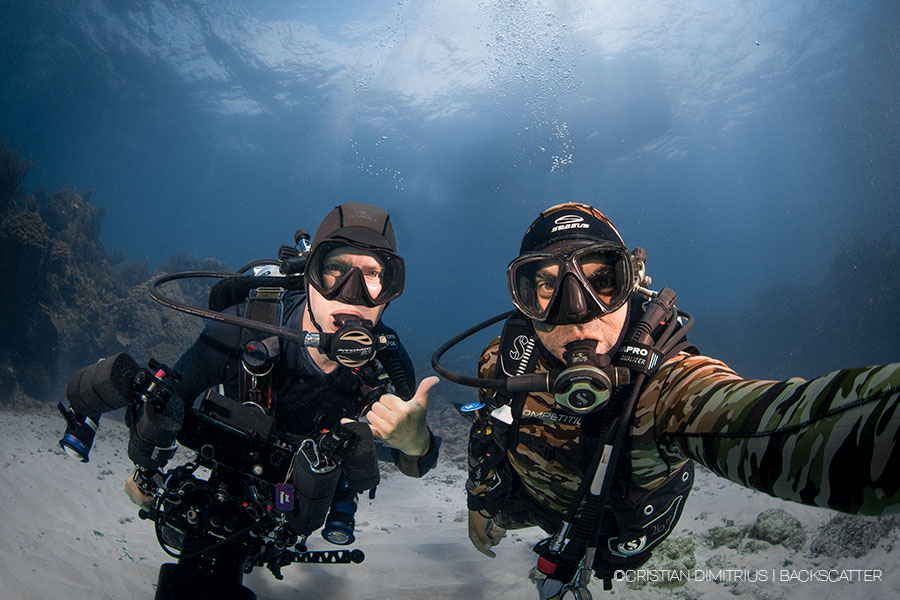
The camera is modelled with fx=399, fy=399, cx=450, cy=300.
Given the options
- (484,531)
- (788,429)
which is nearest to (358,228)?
(788,429)

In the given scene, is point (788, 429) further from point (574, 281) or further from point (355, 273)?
point (355, 273)

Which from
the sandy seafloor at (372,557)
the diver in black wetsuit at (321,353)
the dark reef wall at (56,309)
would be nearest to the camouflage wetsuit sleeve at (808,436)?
the diver in black wetsuit at (321,353)

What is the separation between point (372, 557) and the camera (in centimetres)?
536

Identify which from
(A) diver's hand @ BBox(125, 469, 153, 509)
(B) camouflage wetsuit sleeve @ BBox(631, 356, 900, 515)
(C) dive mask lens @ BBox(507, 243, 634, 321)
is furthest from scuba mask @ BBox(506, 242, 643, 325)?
(A) diver's hand @ BBox(125, 469, 153, 509)

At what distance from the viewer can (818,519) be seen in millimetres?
5078

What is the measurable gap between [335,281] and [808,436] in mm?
2856

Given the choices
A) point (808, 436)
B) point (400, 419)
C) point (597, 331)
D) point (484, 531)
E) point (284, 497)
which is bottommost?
point (484, 531)

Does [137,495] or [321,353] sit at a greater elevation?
[321,353]

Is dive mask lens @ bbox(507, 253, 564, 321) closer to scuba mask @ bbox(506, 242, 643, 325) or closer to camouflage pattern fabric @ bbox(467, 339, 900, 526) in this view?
scuba mask @ bbox(506, 242, 643, 325)

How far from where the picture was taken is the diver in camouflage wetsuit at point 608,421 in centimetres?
103

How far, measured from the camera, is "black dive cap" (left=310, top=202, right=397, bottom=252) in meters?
3.16

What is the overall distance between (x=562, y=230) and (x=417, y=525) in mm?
6522

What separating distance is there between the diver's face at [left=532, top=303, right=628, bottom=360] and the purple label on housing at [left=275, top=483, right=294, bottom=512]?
1.91 metres

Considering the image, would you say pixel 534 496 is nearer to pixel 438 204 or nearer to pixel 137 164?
pixel 438 204
